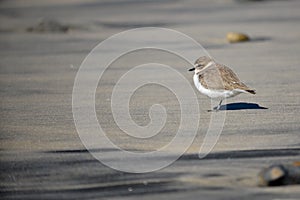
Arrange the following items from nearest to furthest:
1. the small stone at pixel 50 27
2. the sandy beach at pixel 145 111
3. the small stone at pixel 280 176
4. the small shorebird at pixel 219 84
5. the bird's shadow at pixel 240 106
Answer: the small stone at pixel 280 176
the sandy beach at pixel 145 111
the small shorebird at pixel 219 84
the bird's shadow at pixel 240 106
the small stone at pixel 50 27

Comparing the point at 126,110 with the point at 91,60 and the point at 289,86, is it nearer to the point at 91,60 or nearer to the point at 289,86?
the point at 289,86

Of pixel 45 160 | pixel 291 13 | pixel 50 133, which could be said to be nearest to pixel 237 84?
pixel 50 133

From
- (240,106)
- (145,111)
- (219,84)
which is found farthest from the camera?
(240,106)

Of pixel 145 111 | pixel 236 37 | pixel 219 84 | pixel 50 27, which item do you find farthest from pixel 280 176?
pixel 50 27

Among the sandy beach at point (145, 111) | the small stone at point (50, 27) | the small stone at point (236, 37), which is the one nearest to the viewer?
the sandy beach at point (145, 111)

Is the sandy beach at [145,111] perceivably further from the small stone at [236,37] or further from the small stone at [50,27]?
the small stone at [236,37]

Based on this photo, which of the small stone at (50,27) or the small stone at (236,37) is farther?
the small stone at (50,27)

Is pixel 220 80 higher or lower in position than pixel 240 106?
higher

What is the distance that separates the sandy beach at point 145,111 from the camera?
18.4 ft

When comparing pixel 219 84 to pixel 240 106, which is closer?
pixel 219 84

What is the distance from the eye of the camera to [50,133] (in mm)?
7332

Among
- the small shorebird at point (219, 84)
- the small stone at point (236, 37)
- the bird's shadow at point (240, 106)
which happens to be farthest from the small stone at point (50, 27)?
the small shorebird at point (219, 84)

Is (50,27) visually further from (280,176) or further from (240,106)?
(280,176)

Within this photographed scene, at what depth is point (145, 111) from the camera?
8242 millimetres
